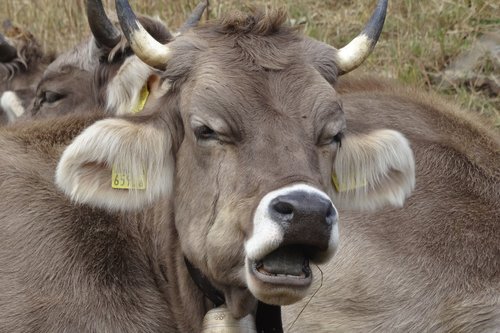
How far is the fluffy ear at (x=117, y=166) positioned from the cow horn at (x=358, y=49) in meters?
1.09

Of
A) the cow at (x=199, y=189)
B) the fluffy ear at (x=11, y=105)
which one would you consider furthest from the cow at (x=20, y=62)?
the cow at (x=199, y=189)

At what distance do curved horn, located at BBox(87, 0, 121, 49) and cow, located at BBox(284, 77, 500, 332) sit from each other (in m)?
3.11

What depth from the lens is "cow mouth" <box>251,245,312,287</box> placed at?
525 centimetres

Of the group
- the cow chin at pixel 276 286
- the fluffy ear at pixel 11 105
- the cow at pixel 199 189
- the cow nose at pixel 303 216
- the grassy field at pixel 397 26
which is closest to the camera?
the cow nose at pixel 303 216

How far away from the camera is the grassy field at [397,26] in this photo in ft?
37.8

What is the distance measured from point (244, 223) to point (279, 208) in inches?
12.0

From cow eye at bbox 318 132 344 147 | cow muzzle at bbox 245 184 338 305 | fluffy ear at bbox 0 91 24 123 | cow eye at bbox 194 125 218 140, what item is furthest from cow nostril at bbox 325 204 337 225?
fluffy ear at bbox 0 91 24 123

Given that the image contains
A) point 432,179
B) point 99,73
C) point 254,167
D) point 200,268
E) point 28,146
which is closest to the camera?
point 254,167

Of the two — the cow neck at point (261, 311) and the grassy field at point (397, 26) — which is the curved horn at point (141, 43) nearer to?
the cow neck at point (261, 311)

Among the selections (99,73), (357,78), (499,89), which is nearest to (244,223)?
(357,78)

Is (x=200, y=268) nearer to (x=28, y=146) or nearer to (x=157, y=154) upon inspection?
(x=157, y=154)

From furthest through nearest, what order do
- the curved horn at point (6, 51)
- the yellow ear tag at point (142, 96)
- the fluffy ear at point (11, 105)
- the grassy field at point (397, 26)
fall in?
1. the curved horn at point (6, 51)
2. the grassy field at point (397, 26)
3. the fluffy ear at point (11, 105)
4. the yellow ear tag at point (142, 96)

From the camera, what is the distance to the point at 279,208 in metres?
5.13

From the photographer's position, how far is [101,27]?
32.2ft
